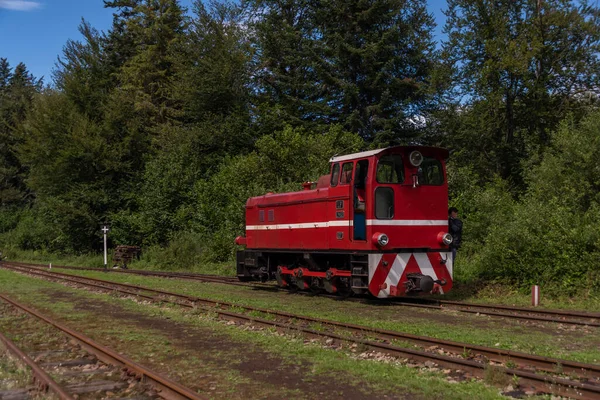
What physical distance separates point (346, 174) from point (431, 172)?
215cm

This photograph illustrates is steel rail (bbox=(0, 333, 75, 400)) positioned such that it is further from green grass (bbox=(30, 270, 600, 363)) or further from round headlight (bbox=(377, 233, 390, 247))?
round headlight (bbox=(377, 233, 390, 247))

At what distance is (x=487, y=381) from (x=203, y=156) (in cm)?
3147

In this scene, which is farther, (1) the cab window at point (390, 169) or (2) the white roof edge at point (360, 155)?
(1) the cab window at point (390, 169)

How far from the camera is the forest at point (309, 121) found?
61.5ft

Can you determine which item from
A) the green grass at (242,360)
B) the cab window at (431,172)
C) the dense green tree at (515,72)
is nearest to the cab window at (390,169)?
the cab window at (431,172)

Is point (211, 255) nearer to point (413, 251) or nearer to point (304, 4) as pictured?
point (413, 251)

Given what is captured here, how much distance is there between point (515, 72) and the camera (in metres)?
25.9

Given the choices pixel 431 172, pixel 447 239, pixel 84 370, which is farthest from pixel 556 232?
pixel 84 370

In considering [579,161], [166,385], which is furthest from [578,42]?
[166,385]

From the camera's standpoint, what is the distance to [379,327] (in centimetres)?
996

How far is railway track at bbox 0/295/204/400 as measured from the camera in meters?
6.32

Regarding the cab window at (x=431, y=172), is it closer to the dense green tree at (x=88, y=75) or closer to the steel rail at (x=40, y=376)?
the steel rail at (x=40, y=376)

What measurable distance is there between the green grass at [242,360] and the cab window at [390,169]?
16.4 feet

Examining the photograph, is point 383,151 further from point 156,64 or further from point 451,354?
point 156,64
